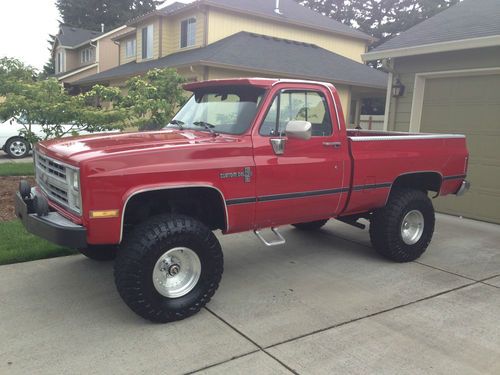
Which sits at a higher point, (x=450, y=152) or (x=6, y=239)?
(x=450, y=152)

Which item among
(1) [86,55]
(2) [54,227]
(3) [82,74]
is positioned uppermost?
(1) [86,55]

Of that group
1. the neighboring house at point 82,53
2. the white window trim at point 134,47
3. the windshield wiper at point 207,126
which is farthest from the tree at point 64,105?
the neighboring house at point 82,53

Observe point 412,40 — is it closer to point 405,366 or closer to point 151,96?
point 151,96

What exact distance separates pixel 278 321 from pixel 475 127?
5847 mm

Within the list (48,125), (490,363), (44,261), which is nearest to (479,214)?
(490,363)

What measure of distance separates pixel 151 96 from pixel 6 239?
17.4 feet

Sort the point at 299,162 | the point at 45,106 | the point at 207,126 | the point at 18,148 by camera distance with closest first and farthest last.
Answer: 1. the point at 299,162
2. the point at 207,126
3. the point at 45,106
4. the point at 18,148

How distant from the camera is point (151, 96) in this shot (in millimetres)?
10258

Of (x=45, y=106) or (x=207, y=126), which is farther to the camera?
(x=45, y=106)

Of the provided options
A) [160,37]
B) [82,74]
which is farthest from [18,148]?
[82,74]

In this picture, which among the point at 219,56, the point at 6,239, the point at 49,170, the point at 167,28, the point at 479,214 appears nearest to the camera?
the point at 49,170

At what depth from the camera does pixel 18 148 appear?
49.2 ft

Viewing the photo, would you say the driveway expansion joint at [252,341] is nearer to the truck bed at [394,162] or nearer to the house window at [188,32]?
the truck bed at [394,162]

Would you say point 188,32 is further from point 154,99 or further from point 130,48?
point 154,99
